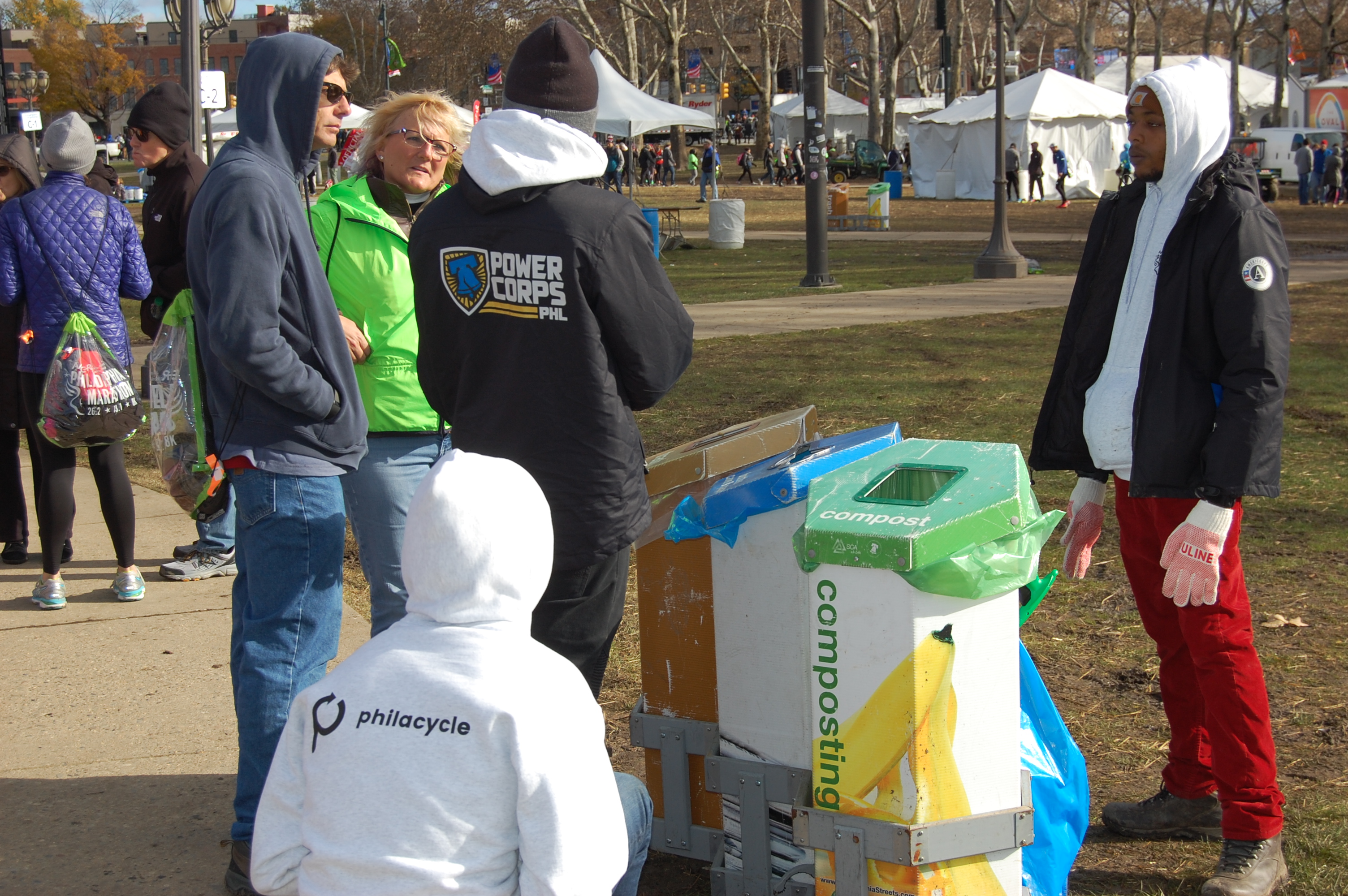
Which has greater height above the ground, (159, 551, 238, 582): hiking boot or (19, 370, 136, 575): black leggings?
(19, 370, 136, 575): black leggings

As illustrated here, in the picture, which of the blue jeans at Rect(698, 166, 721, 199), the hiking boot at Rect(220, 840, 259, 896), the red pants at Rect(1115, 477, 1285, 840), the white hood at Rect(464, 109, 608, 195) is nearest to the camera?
the white hood at Rect(464, 109, 608, 195)

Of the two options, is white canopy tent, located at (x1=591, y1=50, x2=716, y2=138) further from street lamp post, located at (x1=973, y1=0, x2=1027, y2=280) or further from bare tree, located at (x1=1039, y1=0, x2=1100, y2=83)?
bare tree, located at (x1=1039, y1=0, x2=1100, y2=83)

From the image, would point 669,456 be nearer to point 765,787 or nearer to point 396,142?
point 765,787

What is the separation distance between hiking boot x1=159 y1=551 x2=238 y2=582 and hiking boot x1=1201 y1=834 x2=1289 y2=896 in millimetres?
4077

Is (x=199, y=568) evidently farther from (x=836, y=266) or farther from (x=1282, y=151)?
(x=1282, y=151)

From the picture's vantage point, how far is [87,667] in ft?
14.5

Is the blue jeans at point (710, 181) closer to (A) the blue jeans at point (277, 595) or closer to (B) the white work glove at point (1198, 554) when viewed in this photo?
(A) the blue jeans at point (277, 595)

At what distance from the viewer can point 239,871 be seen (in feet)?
9.83

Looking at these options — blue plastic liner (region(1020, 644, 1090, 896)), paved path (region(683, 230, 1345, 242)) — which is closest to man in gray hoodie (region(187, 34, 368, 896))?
blue plastic liner (region(1020, 644, 1090, 896))

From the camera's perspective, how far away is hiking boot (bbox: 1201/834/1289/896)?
9.06 feet

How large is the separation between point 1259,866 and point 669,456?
5.42 ft

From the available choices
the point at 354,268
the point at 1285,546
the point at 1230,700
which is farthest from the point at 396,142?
the point at 1285,546

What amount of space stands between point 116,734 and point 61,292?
204 centimetres

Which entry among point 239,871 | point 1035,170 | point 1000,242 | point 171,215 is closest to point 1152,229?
point 239,871
